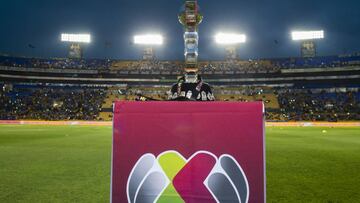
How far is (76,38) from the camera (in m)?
63.3

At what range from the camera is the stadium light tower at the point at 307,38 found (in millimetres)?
60006

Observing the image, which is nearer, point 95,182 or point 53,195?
point 53,195

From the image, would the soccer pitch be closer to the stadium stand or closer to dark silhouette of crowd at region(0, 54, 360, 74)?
the stadium stand

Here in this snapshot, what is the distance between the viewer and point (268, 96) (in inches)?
2334

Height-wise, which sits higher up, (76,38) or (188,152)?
(76,38)

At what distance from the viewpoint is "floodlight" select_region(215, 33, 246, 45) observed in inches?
2361

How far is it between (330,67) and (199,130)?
6515cm

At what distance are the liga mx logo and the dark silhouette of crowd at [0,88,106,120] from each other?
2059 inches

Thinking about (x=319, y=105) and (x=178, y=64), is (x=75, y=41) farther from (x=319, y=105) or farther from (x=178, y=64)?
(x=319, y=105)

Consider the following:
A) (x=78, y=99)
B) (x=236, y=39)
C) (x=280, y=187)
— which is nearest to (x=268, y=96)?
(x=236, y=39)

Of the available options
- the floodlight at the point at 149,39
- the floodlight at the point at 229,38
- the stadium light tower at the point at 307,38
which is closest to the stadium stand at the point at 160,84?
the stadium light tower at the point at 307,38

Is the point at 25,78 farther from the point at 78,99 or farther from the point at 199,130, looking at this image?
the point at 199,130

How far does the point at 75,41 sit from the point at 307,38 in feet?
150

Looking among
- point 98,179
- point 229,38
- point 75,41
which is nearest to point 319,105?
point 229,38
